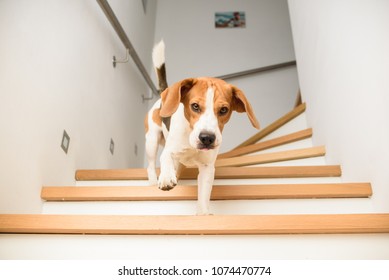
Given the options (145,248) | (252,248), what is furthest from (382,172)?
(145,248)

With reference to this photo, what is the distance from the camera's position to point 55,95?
5.99 feet

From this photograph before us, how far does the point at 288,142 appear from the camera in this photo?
2.60m

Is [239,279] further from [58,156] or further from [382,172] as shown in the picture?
[58,156]

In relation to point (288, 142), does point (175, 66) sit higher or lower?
higher

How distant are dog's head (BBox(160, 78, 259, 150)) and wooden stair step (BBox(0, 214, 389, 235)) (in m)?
0.31

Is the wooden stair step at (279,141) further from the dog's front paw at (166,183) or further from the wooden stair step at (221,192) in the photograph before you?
the dog's front paw at (166,183)

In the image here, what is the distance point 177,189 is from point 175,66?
10.1 ft

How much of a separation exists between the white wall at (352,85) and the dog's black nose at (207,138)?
2.30 feet

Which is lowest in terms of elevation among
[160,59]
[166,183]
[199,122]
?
[166,183]

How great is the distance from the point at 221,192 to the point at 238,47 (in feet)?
11.0

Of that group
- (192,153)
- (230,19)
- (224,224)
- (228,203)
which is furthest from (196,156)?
(230,19)

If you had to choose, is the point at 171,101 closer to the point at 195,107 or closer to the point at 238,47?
the point at 195,107

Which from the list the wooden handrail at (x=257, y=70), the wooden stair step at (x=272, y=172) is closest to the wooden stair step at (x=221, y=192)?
the wooden stair step at (x=272, y=172)

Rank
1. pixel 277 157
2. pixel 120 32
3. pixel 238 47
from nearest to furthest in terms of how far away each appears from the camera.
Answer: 1. pixel 277 157
2. pixel 120 32
3. pixel 238 47
